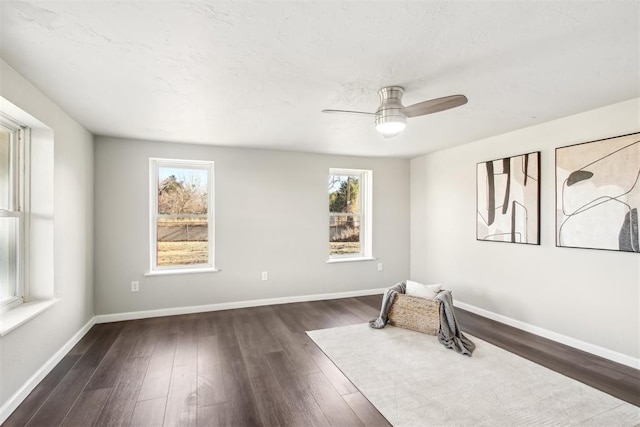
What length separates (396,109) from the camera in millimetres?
2273

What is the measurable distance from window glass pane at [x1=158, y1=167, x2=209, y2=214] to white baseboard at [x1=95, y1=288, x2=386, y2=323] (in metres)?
1.29

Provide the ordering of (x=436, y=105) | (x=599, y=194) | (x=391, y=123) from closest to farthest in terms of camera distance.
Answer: (x=436, y=105) < (x=391, y=123) < (x=599, y=194)

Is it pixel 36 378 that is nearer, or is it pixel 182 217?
pixel 36 378

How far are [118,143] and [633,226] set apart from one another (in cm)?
538

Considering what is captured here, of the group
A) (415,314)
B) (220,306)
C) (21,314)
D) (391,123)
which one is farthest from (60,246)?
(415,314)

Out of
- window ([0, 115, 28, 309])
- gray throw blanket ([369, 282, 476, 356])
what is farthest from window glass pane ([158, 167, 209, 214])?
gray throw blanket ([369, 282, 476, 356])

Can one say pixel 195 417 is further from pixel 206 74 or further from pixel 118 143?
pixel 118 143

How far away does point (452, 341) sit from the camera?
3.09 metres

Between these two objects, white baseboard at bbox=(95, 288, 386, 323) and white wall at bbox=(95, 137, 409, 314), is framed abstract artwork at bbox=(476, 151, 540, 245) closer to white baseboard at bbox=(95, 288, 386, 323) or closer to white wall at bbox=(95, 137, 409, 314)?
white wall at bbox=(95, 137, 409, 314)

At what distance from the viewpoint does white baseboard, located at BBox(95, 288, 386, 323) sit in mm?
3902

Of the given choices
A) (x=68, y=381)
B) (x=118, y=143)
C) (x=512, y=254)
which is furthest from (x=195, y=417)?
(x=512, y=254)

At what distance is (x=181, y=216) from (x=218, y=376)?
239cm

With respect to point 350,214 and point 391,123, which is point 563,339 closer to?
point 391,123

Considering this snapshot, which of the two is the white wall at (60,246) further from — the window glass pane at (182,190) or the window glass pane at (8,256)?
the window glass pane at (182,190)
